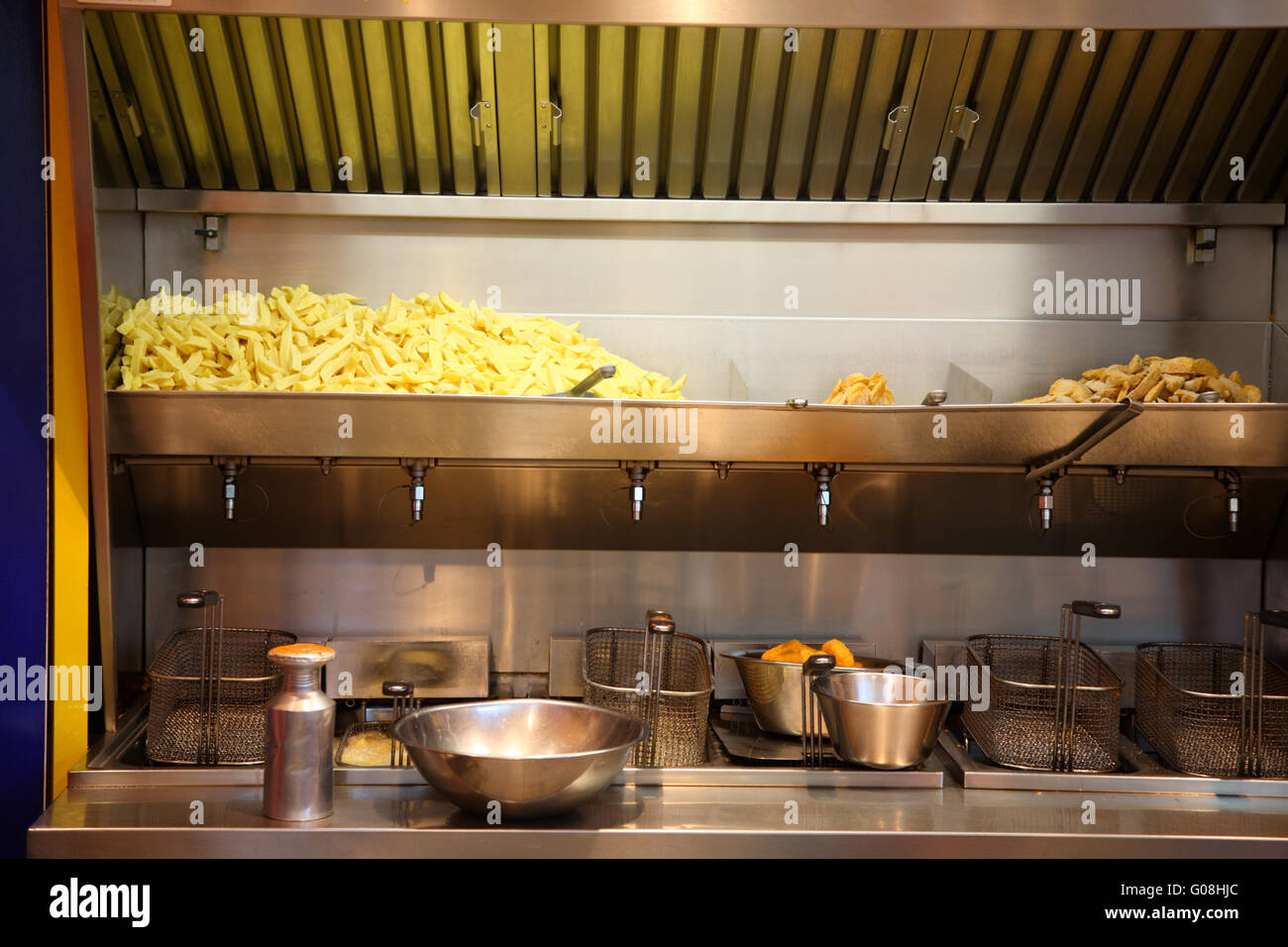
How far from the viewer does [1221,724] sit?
256cm

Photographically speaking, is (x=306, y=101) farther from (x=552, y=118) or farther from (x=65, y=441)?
(x=65, y=441)

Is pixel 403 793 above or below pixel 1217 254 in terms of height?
below

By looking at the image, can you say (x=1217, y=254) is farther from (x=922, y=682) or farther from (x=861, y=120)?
(x=922, y=682)

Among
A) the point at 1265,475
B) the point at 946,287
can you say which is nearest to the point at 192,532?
the point at 946,287

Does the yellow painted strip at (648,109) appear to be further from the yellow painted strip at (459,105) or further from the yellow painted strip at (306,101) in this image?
the yellow painted strip at (306,101)

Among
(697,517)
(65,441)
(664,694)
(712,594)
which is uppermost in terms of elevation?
(65,441)

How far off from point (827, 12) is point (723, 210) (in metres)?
0.71

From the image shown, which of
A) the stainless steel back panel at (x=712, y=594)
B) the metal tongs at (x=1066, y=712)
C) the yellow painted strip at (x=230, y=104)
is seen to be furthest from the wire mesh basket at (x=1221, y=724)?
the yellow painted strip at (x=230, y=104)

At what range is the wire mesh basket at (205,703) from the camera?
8.09 ft

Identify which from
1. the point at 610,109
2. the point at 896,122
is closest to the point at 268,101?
the point at 610,109

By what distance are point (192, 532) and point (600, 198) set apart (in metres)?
1.47

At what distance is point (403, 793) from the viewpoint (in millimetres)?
2377

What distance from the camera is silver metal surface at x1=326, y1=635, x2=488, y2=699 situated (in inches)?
113

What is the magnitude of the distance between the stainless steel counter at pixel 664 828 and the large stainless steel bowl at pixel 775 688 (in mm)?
277
